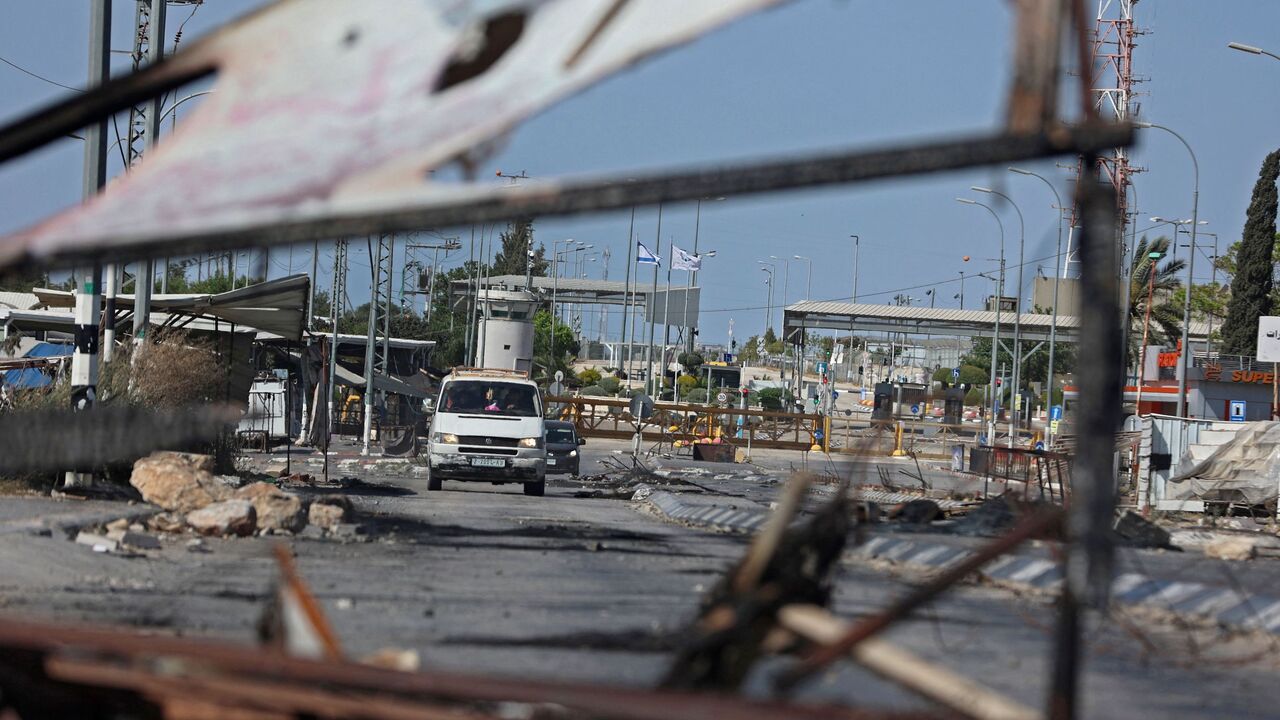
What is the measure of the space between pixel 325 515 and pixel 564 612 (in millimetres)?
5804

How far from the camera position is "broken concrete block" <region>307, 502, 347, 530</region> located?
12.7 meters

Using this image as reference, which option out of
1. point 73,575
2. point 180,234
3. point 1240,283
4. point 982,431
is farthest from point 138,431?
point 1240,283

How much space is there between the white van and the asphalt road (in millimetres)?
9104

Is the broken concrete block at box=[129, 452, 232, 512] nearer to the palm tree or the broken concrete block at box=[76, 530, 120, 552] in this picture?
the broken concrete block at box=[76, 530, 120, 552]

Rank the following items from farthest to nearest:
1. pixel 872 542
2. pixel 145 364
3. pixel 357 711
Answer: pixel 145 364, pixel 872 542, pixel 357 711

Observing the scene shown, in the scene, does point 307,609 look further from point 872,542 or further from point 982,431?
point 982,431

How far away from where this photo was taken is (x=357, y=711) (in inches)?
139

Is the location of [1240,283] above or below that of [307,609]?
above

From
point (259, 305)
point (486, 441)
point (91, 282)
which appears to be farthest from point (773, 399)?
point (91, 282)

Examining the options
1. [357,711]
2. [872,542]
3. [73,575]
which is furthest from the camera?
[872,542]

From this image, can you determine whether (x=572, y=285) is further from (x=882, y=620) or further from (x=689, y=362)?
(x=882, y=620)

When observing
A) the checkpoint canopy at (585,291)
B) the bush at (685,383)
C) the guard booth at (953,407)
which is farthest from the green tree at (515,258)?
the guard booth at (953,407)

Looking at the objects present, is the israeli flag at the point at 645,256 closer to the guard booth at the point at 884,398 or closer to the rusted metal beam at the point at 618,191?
the guard booth at the point at 884,398

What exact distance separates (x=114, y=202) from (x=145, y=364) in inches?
564
